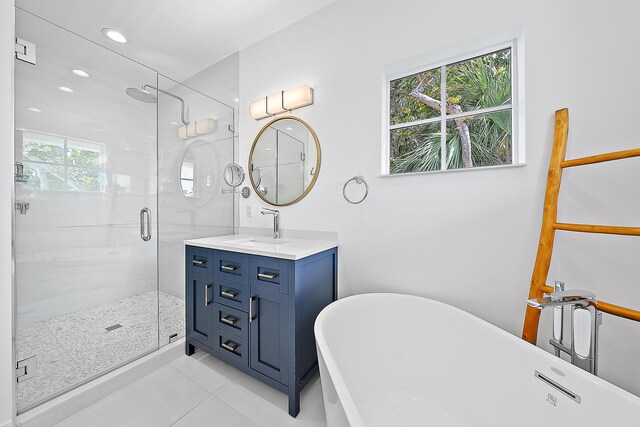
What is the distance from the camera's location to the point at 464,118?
150 centimetres

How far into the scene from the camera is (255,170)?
2232 millimetres

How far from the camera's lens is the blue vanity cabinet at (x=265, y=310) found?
4.43ft

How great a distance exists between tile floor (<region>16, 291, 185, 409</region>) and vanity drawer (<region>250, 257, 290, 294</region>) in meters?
1.04

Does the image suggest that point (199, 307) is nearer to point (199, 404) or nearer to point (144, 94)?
point (199, 404)

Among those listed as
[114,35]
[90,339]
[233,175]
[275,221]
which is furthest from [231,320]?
[114,35]

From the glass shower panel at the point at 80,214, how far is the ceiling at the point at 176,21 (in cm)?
40

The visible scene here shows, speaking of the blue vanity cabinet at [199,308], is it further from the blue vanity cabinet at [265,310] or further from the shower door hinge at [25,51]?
the shower door hinge at [25,51]

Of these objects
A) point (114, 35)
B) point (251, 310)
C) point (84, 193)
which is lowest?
point (251, 310)

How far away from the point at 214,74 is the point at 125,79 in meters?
0.85

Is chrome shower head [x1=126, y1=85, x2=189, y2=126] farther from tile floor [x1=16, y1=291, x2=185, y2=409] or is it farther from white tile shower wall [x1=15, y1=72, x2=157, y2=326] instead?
tile floor [x1=16, y1=291, x2=185, y2=409]

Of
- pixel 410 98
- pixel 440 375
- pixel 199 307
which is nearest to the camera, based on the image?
pixel 440 375

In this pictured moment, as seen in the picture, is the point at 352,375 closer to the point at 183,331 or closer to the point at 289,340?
the point at 289,340

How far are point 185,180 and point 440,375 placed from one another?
235 cm

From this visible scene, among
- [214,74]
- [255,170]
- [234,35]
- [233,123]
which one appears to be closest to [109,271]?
[255,170]
